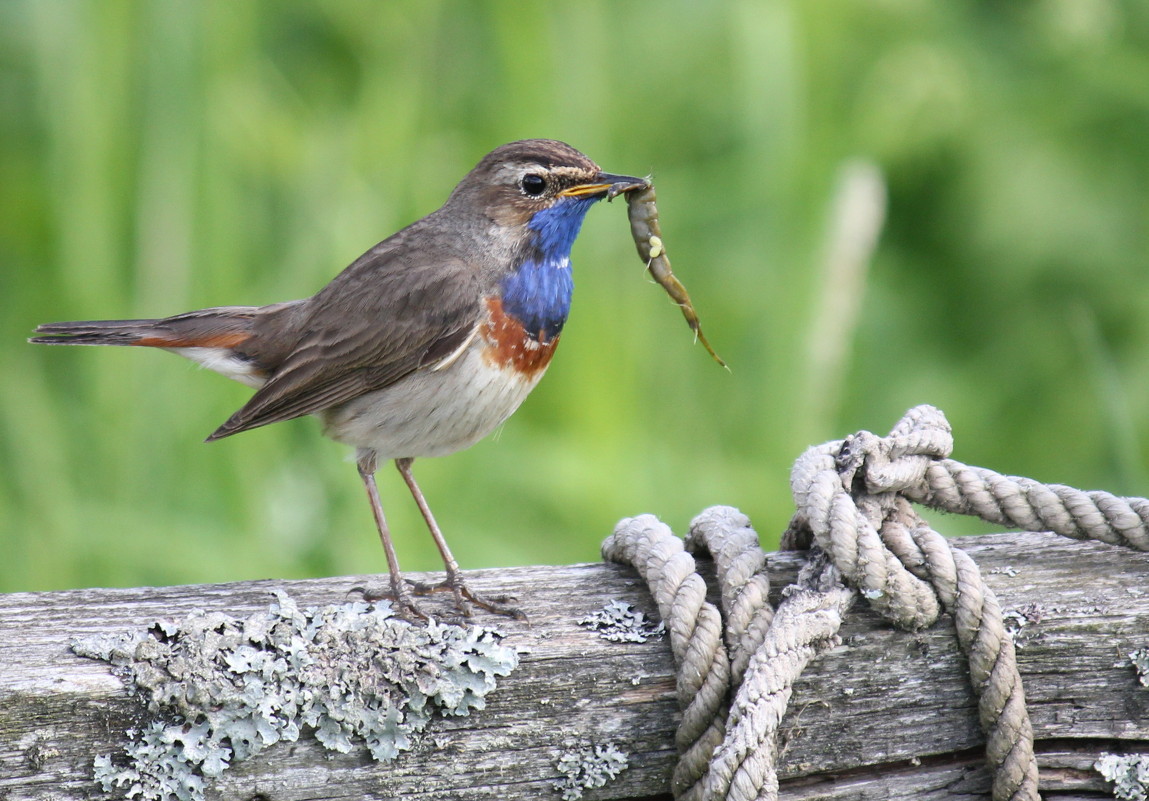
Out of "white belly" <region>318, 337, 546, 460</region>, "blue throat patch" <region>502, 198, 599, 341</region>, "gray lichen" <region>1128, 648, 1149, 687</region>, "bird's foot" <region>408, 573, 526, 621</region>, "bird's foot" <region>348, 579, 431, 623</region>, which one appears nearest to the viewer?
"gray lichen" <region>1128, 648, 1149, 687</region>

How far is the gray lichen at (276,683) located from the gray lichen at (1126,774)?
1.00 metres

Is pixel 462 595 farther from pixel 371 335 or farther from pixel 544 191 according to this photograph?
pixel 544 191

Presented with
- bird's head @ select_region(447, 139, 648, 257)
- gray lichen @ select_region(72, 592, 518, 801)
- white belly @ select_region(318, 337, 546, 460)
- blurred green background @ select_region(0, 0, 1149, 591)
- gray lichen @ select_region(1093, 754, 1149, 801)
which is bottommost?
gray lichen @ select_region(1093, 754, 1149, 801)

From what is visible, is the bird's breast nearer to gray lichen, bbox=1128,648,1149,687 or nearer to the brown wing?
the brown wing

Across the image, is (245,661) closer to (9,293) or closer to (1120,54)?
(9,293)

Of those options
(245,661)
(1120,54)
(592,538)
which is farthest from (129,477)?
(1120,54)

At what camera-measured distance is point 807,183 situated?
4887 mm

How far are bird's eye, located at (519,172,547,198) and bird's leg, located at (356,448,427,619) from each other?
86cm

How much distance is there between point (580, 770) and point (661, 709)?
173 millimetres

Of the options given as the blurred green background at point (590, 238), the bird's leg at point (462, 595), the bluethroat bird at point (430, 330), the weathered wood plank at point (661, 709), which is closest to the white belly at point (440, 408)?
the bluethroat bird at point (430, 330)

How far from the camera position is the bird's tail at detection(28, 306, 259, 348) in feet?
12.7

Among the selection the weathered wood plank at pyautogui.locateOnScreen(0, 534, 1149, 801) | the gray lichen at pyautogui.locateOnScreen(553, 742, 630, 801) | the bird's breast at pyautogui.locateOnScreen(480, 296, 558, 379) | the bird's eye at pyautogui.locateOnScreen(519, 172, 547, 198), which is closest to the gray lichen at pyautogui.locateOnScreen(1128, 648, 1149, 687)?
the weathered wood plank at pyautogui.locateOnScreen(0, 534, 1149, 801)

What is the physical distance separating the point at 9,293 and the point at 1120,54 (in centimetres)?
487

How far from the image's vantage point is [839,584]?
2133 mm
